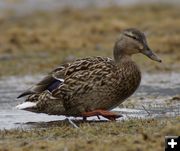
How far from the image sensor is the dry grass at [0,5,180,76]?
18406 mm

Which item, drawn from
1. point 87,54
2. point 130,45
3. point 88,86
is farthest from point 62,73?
point 87,54

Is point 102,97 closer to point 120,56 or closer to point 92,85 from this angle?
point 92,85

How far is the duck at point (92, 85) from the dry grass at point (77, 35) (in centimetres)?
564

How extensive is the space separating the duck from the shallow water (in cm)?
37

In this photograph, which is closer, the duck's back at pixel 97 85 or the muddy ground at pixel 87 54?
the muddy ground at pixel 87 54

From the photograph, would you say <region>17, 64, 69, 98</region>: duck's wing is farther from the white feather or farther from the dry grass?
the dry grass

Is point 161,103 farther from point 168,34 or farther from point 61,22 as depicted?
point 61,22

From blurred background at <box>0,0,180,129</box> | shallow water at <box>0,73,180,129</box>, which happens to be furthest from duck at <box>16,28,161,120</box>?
blurred background at <box>0,0,180,129</box>

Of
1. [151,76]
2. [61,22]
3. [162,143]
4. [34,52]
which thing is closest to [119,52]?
[162,143]

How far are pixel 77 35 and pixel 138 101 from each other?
8.76 meters

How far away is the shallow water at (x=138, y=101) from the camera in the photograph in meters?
11.4

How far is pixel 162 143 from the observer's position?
8.45 meters

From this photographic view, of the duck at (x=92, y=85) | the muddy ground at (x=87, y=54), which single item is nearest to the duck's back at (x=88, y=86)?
the duck at (x=92, y=85)

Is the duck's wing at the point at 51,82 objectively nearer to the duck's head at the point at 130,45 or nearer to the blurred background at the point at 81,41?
the blurred background at the point at 81,41
